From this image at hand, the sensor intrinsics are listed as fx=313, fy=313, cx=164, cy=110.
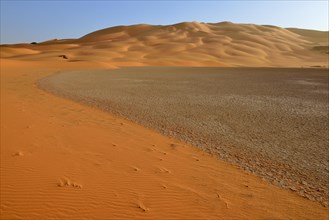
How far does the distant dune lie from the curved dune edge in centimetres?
4377

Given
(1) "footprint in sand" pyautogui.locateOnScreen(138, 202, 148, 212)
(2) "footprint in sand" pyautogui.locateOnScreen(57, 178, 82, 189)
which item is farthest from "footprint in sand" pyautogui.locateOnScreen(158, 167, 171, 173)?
(2) "footprint in sand" pyautogui.locateOnScreen(57, 178, 82, 189)

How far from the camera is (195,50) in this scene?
73562 millimetres

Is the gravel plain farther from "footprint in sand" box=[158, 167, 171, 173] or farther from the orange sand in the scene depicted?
"footprint in sand" box=[158, 167, 171, 173]

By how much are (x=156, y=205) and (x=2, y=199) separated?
88.9 inches

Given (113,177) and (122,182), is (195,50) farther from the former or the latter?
(122,182)

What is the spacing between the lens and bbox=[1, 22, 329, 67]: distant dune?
204 feet

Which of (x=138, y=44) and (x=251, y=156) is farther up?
(x=138, y=44)

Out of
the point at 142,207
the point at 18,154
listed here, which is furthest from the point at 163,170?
the point at 18,154

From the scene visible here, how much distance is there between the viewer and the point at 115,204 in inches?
184

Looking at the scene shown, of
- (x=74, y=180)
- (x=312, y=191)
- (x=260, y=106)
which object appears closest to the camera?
(x=74, y=180)

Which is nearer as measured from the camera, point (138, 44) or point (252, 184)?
point (252, 184)

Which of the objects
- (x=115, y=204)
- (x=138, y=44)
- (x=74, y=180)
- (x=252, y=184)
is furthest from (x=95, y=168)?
(x=138, y=44)

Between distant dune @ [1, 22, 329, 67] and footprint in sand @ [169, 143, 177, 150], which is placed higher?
distant dune @ [1, 22, 329, 67]

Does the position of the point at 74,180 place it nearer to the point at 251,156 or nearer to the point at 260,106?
the point at 251,156
